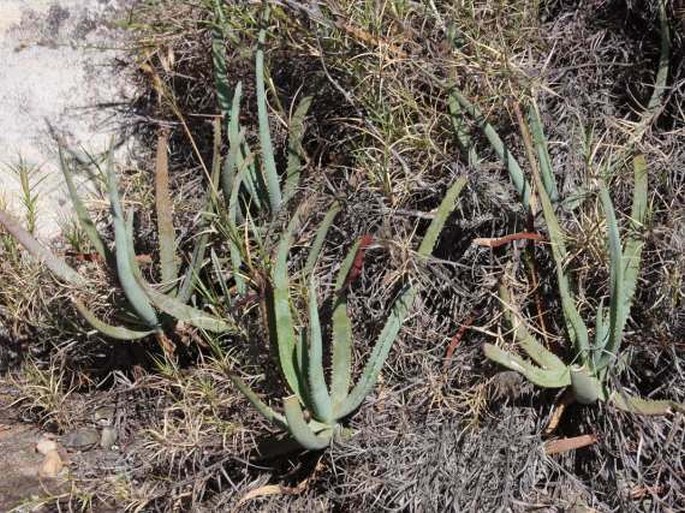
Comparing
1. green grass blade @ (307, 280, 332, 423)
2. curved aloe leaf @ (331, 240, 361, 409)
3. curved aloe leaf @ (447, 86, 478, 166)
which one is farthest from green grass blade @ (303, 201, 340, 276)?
curved aloe leaf @ (447, 86, 478, 166)

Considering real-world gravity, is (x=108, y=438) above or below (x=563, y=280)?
below

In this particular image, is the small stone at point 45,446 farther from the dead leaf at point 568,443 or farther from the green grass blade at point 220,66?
the dead leaf at point 568,443

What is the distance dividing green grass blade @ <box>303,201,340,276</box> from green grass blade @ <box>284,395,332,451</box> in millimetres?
413

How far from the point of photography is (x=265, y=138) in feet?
8.93

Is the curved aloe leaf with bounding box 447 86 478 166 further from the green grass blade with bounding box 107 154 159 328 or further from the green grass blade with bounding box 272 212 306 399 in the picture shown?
the green grass blade with bounding box 107 154 159 328

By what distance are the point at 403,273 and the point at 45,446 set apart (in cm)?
114

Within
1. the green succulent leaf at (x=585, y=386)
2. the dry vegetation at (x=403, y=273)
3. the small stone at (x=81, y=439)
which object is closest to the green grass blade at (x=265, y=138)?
the dry vegetation at (x=403, y=273)

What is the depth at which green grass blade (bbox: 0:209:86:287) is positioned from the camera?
278 cm

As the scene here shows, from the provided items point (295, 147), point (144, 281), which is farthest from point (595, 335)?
point (144, 281)

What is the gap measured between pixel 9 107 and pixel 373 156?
1.29 meters

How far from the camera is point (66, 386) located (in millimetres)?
3008

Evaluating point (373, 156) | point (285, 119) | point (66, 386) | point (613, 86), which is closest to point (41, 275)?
point (66, 386)

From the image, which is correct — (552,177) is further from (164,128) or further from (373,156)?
(164,128)

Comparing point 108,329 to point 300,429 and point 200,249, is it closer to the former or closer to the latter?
point 200,249
